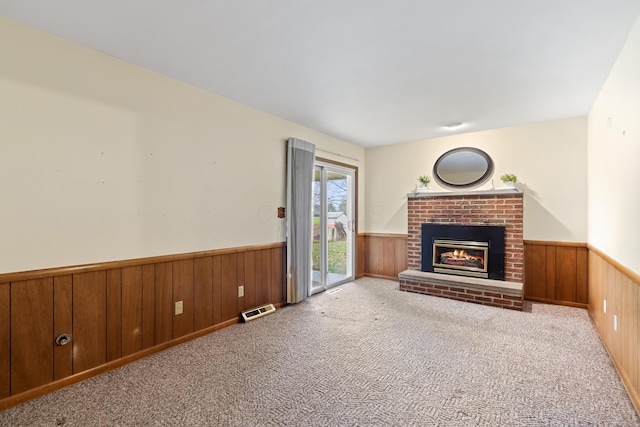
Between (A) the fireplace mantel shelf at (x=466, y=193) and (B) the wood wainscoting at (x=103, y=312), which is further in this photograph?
(A) the fireplace mantel shelf at (x=466, y=193)

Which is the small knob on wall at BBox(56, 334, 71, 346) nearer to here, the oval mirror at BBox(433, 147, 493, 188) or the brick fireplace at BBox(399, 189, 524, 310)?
the brick fireplace at BBox(399, 189, 524, 310)

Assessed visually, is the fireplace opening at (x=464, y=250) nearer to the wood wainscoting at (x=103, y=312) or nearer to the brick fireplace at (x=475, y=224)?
the brick fireplace at (x=475, y=224)

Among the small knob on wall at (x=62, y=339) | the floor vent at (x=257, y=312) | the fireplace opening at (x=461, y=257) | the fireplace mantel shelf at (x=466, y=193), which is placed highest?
the fireplace mantel shelf at (x=466, y=193)

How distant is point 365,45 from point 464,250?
11.2ft

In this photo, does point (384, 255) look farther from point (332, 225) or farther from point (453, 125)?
point (453, 125)

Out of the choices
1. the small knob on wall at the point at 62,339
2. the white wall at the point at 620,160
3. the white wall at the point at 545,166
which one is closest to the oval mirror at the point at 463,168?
the white wall at the point at 545,166

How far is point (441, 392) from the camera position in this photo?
2.09 metres

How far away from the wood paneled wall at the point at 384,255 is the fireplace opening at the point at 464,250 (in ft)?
1.57

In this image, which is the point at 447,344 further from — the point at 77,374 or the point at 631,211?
the point at 77,374

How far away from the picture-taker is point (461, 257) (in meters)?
4.59

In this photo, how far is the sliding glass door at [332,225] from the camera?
4.69m

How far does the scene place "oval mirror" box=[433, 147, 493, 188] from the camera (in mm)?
4555

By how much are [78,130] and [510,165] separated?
16.2ft

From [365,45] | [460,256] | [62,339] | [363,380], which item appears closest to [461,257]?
[460,256]
